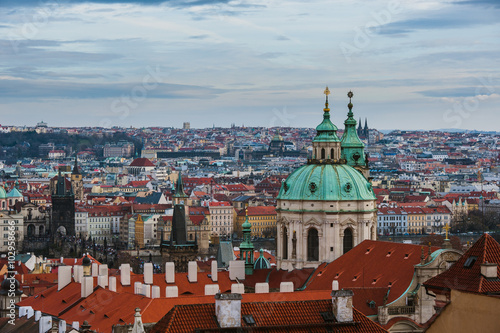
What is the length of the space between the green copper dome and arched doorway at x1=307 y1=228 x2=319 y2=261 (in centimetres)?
126

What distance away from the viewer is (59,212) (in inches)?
4429

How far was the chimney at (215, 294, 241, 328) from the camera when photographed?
21844mm

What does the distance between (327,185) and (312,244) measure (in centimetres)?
224

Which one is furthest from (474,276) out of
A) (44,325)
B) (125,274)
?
(125,274)

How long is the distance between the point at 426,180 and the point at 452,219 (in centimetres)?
4623

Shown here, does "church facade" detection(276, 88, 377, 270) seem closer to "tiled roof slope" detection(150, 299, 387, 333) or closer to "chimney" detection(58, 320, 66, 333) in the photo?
"chimney" detection(58, 320, 66, 333)

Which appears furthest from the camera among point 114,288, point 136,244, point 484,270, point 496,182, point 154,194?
point 496,182

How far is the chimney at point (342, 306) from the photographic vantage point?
23000 mm

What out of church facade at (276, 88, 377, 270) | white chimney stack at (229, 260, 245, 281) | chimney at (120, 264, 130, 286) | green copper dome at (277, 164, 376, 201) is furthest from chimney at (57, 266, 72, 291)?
green copper dome at (277, 164, 376, 201)

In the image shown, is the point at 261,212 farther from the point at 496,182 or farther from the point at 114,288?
the point at 114,288

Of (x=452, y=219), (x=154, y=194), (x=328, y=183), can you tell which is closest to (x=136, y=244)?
(x=154, y=194)

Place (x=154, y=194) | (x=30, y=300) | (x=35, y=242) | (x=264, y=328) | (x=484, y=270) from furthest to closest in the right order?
1. (x=154, y=194)
2. (x=35, y=242)
3. (x=30, y=300)
4. (x=264, y=328)
5. (x=484, y=270)

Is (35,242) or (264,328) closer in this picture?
(264,328)

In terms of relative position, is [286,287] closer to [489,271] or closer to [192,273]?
[192,273]
